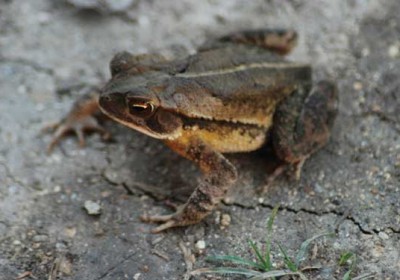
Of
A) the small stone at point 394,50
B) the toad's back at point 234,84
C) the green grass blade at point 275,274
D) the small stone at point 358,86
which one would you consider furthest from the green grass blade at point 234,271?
the small stone at point 394,50

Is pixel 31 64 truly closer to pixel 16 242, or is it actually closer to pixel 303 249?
pixel 16 242

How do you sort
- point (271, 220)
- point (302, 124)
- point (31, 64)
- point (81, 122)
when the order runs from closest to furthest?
1. point (271, 220)
2. point (302, 124)
3. point (81, 122)
4. point (31, 64)

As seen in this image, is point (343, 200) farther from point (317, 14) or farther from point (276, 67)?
point (317, 14)

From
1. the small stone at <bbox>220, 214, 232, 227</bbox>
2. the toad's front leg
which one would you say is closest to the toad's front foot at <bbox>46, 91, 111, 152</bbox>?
the toad's front leg

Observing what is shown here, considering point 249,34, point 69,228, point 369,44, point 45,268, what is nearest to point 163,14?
point 249,34

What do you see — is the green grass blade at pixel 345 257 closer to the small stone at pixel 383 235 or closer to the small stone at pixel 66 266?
the small stone at pixel 383 235

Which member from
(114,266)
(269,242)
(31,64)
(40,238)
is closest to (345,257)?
(269,242)
